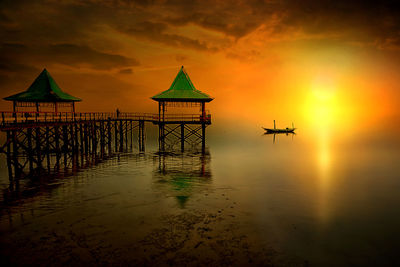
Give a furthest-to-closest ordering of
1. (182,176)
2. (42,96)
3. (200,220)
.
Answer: (42,96), (182,176), (200,220)

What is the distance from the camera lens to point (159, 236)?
387 inches

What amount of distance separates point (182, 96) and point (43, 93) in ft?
54.5

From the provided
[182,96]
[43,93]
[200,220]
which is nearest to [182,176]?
[200,220]

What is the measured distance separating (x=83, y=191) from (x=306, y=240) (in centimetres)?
1177

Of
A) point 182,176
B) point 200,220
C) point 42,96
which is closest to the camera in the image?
point 200,220

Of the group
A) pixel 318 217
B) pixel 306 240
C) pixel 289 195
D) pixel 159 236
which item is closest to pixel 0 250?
pixel 159 236

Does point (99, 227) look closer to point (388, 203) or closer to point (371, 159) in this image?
point (388, 203)

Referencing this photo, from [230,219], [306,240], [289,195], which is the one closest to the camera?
[306,240]

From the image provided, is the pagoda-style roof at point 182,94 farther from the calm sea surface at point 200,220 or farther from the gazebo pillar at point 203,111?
the calm sea surface at point 200,220

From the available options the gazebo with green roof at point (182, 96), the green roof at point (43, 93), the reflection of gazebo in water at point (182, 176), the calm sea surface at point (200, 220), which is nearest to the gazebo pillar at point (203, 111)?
the gazebo with green roof at point (182, 96)

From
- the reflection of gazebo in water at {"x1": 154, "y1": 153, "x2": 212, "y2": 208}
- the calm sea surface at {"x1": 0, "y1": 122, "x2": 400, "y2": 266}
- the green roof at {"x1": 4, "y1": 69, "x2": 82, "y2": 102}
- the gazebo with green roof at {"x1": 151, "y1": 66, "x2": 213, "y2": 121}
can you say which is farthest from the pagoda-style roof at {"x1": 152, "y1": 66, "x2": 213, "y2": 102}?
the calm sea surface at {"x1": 0, "y1": 122, "x2": 400, "y2": 266}

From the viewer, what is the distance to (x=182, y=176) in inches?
749

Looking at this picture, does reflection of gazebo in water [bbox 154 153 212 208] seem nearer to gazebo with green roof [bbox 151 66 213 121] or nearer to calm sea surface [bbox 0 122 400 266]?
calm sea surface [bbox 0 122 400 266]

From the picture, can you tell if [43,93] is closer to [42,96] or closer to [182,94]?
[42,96]
